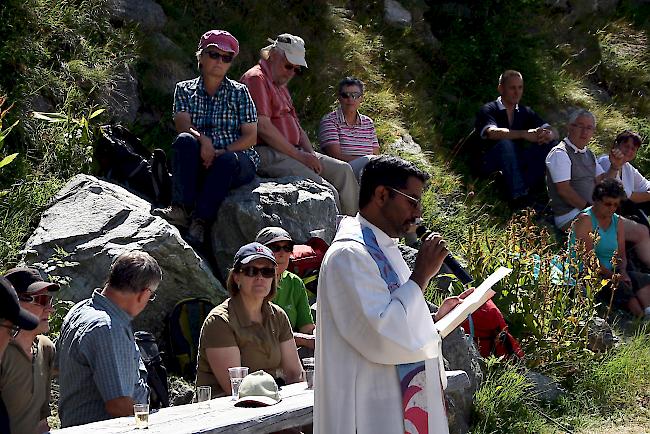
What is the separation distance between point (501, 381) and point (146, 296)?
3.16 m

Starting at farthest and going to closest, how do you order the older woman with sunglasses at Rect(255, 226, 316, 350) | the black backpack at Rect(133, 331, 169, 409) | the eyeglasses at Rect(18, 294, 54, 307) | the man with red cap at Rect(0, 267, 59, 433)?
the older woman with sunglasses at Rect(255, 226, 316, 350)
the black backpack at Rect(133, 331, 169, 409)
the eyeglasses at Rect(18, 294, 54, 307)
the man with red cap at Rect(0, 267, 59, 433)

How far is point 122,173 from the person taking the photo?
8.70 m

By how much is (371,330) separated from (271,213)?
14.6 feet

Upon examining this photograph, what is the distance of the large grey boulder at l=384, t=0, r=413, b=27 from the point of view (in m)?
14.0

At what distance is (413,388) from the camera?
13.5ft

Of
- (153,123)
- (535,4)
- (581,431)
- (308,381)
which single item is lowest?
(581,431)

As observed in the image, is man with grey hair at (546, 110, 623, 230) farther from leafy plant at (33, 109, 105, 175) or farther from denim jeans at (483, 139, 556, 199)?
leafy plant at (33, 109, 105, 175)

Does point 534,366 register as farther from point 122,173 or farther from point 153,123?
point 153,123

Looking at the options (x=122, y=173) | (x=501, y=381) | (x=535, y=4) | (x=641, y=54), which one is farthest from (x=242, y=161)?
(x=641, y=54)

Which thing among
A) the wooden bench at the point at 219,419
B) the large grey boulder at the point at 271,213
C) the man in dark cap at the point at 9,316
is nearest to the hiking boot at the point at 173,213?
the large grey boulder at the point at 271,213

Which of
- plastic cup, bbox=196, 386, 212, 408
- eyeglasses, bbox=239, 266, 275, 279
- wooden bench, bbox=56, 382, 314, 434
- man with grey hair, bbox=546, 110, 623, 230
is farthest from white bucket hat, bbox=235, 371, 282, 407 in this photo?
man with grey hair, bbox=546, 110, 623, 230

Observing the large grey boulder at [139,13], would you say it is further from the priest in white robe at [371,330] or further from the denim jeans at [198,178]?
the priest in white robe at [371,330]

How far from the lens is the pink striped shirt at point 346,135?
9891mm

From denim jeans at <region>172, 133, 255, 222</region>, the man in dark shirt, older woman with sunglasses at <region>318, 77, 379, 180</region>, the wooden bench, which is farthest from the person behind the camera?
the man in dark shirt
